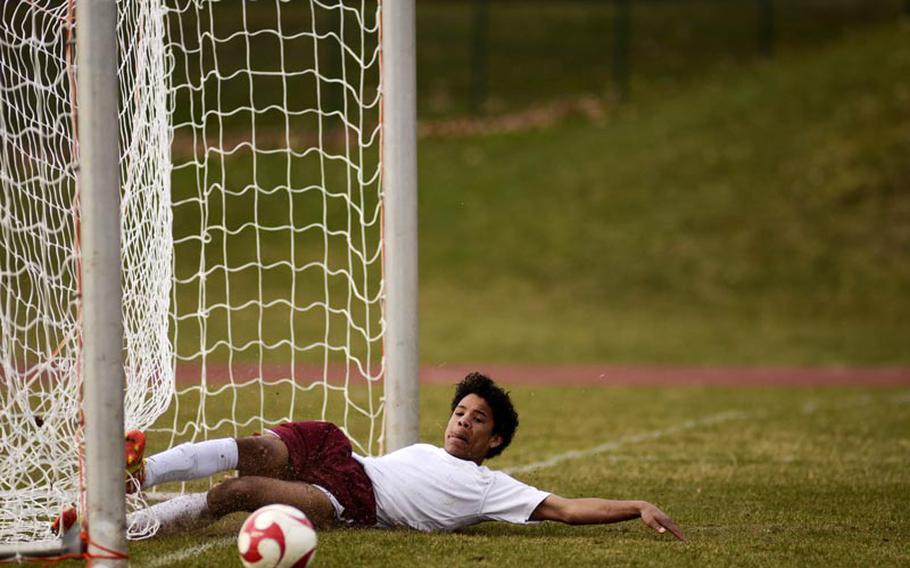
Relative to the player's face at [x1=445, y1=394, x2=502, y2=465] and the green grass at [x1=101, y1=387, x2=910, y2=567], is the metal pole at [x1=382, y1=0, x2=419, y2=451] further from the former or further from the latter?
the green grass at [x1=101, y1=387, x2=910, y2=567]

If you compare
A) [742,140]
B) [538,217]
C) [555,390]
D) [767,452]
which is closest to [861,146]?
[742,140]

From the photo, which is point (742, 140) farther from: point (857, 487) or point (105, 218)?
point (105, 218)

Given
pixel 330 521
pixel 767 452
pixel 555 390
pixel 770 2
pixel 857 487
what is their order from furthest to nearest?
pixel 770 2 < pixel 555 390 < pixel 767 452 < pixel 857 487 < pixel 330 521

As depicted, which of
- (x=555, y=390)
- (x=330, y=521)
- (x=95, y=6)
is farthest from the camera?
(x=555, y=390)

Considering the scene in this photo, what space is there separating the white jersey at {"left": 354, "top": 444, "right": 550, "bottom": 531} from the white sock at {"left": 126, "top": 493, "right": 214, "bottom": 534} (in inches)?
30.4

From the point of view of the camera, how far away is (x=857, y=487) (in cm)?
754

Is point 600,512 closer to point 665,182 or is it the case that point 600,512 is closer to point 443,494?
point 443,494

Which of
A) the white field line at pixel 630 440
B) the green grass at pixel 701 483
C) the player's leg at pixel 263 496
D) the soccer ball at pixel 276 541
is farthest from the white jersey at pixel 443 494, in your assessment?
the white field line at pixel 630 440

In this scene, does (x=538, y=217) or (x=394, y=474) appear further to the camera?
(x=538, y=217)

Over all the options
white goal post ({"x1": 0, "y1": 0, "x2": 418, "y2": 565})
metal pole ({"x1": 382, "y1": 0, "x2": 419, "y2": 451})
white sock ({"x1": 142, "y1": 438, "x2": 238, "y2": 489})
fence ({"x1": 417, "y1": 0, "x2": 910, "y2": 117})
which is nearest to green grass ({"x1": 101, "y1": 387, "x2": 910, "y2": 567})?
white sock ({"x1": 142, "y1": 438, "x2": 238, "y2": 489})

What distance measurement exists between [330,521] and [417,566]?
82 centimetres

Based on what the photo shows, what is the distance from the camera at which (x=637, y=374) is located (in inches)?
587

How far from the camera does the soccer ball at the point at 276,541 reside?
488cm

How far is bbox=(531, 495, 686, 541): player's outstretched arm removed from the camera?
566 centimetres
